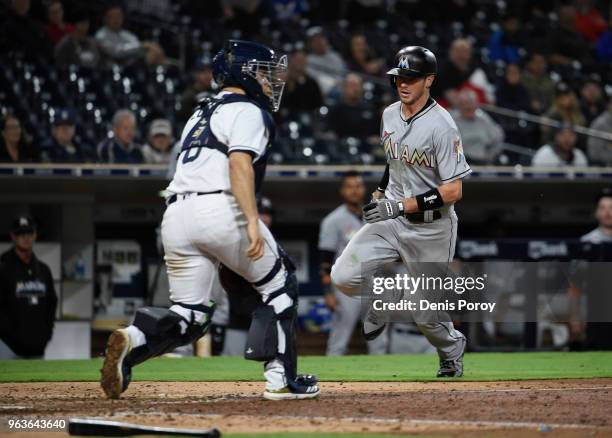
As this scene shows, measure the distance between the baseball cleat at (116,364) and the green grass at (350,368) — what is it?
5.24 ft

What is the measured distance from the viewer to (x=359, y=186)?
992cm

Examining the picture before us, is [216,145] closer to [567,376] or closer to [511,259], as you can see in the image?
[567,376]

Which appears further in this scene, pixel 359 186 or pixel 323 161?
pixel 323 161

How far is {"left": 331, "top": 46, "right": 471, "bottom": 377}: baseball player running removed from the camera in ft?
19.8

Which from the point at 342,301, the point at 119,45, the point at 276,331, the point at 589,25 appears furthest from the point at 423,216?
the point at 589,25

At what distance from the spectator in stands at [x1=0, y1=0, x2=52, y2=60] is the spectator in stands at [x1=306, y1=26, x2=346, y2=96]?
315 centimetres

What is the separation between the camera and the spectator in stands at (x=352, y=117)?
11.9 metres

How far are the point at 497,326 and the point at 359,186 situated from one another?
2.06 m

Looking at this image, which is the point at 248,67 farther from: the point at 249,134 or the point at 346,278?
the point at 346,278

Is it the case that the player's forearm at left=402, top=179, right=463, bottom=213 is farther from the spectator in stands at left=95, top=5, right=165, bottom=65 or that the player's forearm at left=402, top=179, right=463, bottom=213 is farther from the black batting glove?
the spectator in stands at left=95, top=5, right=165, bottom=65

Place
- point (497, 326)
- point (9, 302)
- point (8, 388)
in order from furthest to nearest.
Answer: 1. point (497, 326)
2. point (9, 302)
3. point (8, 388)

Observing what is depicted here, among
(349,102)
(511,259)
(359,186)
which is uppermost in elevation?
(349,102)

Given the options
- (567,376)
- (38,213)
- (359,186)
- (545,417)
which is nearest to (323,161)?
(359,186)

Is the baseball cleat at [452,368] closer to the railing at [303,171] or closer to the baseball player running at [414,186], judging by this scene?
the baseball player running at [414,186]
